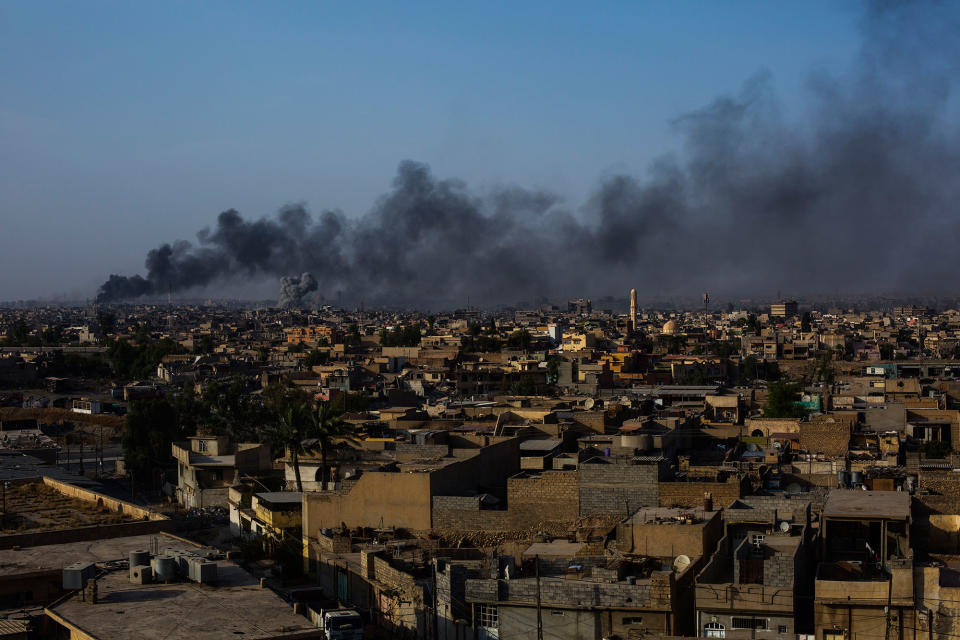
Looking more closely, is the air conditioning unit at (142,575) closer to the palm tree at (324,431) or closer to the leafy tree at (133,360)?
the palm tree at (324,431)

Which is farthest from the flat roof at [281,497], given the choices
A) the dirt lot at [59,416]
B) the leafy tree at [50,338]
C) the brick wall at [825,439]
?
the leafy tree at [50,338]

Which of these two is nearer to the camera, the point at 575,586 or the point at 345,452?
the point at 575,586

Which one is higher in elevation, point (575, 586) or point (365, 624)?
point (575, 586)

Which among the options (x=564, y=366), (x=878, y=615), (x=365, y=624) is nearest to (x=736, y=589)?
(x=878, y=615)

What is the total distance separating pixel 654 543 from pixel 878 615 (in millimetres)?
3485

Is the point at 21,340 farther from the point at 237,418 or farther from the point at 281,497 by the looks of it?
the point at 281,497

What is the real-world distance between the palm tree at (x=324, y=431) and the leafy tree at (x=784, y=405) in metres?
13.5

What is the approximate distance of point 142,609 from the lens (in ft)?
41.9

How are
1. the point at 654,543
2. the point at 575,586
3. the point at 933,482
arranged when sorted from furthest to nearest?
the point at 933,482
the point at 654,543
the point at 575,586

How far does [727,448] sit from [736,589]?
13.8 meters

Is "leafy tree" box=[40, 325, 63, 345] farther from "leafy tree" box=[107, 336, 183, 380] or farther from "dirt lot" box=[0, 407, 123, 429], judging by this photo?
"dirt lot" box=[0, 407, 123, 429]

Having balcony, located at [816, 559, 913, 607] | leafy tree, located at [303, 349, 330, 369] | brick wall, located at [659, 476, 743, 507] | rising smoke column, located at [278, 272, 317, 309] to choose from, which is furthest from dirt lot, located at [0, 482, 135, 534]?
rising smoke column, located at [278, 272, 317, 309]

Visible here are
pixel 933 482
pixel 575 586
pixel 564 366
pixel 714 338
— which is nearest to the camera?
pixel 575 586

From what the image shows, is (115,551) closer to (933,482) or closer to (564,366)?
(933,482)
